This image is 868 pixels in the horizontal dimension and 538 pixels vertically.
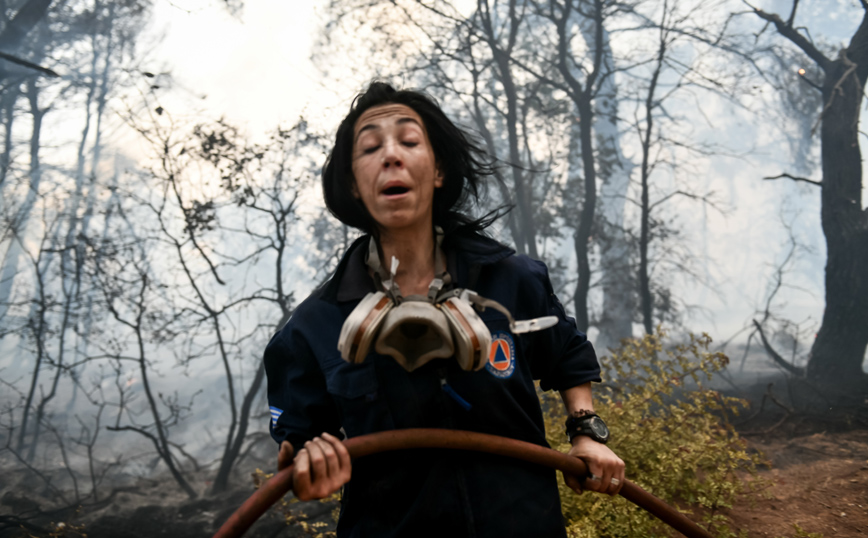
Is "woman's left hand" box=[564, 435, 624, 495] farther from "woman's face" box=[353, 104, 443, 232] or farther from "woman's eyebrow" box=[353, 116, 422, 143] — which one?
"woman's eyebrow" box=[353, 116, 422, 143]

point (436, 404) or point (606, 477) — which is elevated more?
point (436, 404)

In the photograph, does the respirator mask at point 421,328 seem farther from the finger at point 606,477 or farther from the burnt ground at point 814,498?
the burnt ground at point 814,498

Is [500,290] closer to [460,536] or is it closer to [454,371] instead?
[454,371]

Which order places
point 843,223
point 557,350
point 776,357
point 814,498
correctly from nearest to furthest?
point 557,350, point 814,498, point 843,223, point 776,357

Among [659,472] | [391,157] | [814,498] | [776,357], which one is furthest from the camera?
[776,357]

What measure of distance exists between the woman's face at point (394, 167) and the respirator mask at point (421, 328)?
0.56 ft

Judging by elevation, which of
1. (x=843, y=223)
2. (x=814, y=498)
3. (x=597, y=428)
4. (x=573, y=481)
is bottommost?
(x=814, y=498)

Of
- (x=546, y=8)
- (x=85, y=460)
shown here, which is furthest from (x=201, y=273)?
(x=546, y=8)

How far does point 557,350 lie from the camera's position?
1442mm

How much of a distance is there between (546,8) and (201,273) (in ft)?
12.3

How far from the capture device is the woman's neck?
140 cm

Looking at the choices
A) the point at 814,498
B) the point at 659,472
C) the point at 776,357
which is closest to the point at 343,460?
the point at 659,472

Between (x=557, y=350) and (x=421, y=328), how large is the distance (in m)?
0.40

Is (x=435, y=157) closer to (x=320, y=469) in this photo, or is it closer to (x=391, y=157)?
(x=391, y=157)
